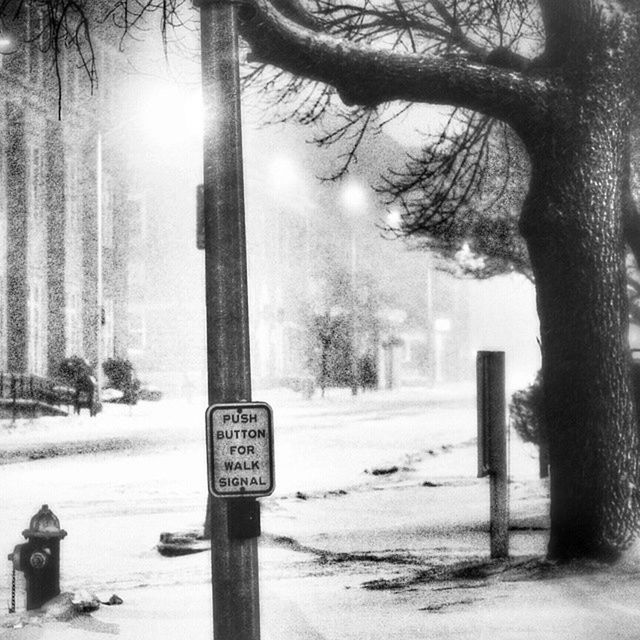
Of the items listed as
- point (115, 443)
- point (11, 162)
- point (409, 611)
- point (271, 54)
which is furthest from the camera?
point (11, 162)

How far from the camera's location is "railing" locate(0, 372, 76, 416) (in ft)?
105

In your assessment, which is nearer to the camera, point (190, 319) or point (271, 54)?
point (271, 54)

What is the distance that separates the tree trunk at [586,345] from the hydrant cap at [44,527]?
3.68 m

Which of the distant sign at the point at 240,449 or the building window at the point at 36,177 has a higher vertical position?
the building window at the point at 36,177

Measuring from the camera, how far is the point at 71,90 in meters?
39.5

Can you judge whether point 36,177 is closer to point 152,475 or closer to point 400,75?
point 152,475

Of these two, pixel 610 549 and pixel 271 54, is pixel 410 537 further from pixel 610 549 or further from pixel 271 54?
pixel 271 54

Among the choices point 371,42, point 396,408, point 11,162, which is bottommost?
point 396,408

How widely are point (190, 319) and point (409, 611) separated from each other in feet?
132

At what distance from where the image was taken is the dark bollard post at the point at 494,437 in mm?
8406

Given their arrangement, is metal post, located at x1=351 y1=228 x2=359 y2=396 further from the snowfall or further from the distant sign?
the distant sign

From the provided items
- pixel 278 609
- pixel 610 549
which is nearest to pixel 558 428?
pixel 610 549

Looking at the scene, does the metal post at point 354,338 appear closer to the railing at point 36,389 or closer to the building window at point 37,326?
the building window at point 37,326

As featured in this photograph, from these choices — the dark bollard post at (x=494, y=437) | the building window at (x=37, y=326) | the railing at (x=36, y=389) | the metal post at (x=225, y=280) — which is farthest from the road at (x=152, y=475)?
the building window at (x=37, y=326)
